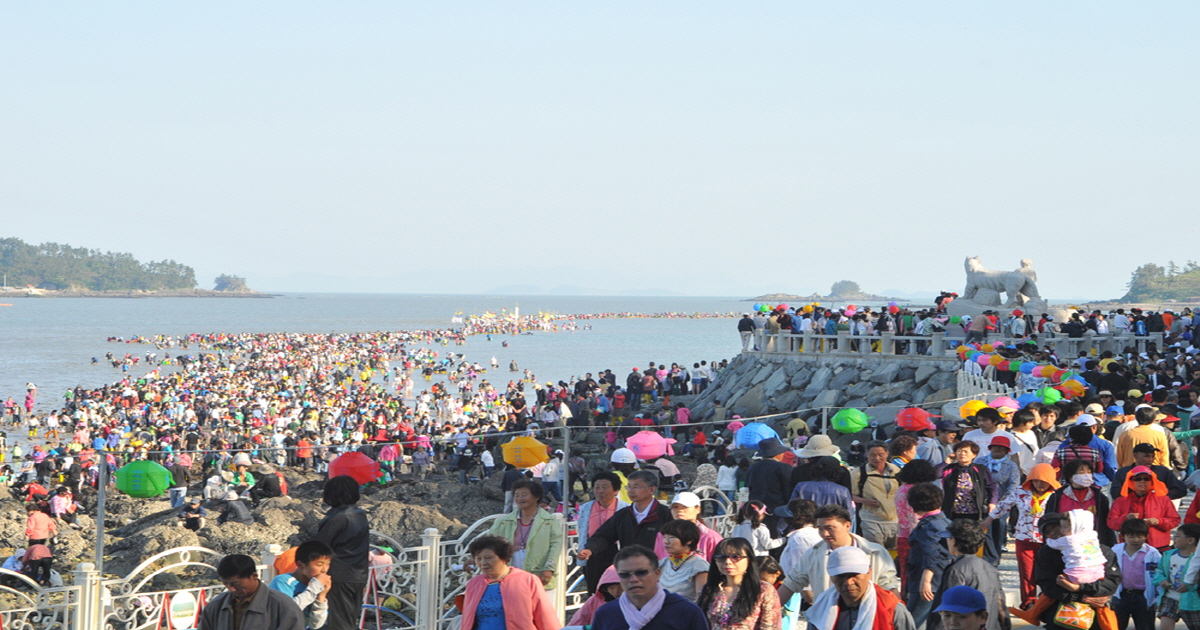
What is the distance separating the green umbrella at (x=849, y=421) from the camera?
1352 cm

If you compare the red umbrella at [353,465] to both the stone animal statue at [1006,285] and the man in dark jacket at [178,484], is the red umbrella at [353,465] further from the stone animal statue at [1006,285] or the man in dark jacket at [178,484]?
the stone animal statue at [1006,285]

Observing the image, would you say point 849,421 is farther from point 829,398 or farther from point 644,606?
point 829,398

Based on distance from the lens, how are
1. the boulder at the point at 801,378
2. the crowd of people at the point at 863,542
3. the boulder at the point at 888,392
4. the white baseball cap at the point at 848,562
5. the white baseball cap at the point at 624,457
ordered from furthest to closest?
the boulder at the point at 801,378 → the boulder at the point at 888,392 → the white baseball cap at the point at 624,457 → the crowd of people at the point at 863,542 → the white baseball cap at the point at 848,562

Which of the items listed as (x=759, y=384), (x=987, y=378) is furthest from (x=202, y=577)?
(x=759, y=384)

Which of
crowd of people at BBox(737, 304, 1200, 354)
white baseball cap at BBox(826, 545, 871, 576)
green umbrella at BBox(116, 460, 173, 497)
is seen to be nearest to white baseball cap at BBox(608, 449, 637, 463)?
white baseball cap at BBox(826, 545, 871, 576)

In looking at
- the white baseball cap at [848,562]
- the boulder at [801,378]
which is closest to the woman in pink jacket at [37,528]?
the white baseball cap at [848,562]

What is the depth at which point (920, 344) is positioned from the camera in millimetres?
24672

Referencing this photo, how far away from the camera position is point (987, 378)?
1912cm

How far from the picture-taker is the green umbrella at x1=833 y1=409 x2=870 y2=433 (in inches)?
532

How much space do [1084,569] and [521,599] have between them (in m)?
3.03

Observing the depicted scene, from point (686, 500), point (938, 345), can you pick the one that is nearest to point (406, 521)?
point (686, 500)

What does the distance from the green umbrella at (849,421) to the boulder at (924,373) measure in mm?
10310

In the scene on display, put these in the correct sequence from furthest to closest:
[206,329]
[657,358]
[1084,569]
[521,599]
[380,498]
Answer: [206,329] < [657,358] < [380,498] < [1084,569] < [521,599]

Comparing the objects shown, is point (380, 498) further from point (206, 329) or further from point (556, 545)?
point (206, 329)
